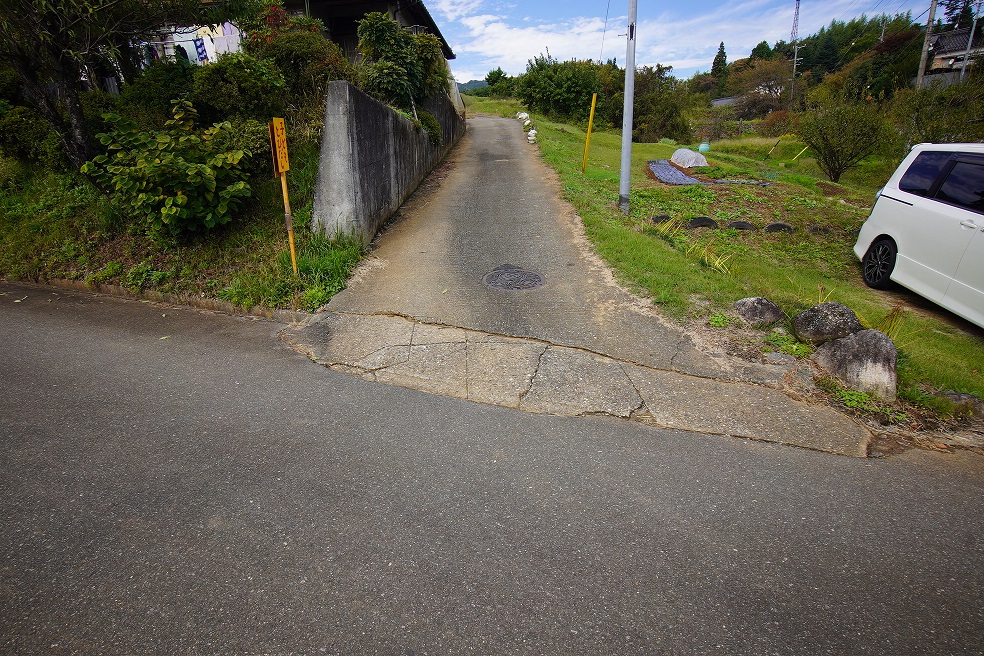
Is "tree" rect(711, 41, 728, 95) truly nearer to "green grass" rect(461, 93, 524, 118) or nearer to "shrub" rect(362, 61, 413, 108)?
"green grass" rect(461, 93, 524, 118)

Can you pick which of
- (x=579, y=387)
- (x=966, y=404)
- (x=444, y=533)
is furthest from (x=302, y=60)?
(x=966, y=404)

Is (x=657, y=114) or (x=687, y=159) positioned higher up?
(x=657, y=114)

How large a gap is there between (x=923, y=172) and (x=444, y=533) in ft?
24.8

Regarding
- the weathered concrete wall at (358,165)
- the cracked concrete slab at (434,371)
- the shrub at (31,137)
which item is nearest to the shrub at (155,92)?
the shrub at (31,137)

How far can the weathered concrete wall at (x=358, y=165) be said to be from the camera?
646 centimetres

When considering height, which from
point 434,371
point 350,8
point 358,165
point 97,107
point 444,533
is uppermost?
point 350,8

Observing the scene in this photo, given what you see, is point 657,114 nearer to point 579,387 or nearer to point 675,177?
point 675,177

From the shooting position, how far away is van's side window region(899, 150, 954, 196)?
6.03 m

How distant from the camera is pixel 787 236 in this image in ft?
31.4

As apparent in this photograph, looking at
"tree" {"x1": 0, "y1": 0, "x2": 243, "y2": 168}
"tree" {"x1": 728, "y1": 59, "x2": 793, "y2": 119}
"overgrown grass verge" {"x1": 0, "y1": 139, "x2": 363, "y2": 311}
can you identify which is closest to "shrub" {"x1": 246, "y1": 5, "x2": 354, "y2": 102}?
"tree" {"x1": 0, "y1": 0, "x2": 243, "y2": 168}

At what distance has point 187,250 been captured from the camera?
263 inches

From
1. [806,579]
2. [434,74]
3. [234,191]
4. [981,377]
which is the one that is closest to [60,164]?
[234,191]

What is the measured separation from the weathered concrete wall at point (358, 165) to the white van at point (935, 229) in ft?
24.2

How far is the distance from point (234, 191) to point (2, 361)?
305cm
